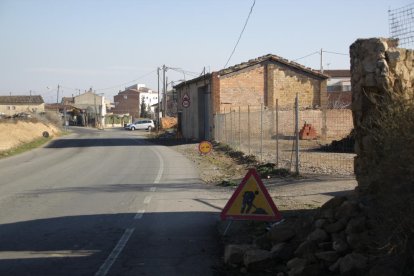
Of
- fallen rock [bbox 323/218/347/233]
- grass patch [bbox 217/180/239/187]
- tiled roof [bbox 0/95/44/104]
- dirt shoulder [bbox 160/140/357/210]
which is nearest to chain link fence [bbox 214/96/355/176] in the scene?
dirt shoulder [bbox 160/140/357/210]

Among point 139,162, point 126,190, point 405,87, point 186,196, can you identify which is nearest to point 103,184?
point 126,190

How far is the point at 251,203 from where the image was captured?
8055 millimetres

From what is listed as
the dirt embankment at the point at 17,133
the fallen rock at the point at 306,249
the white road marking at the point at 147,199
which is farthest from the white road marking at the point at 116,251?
the dirt embankment at the point at 17,133

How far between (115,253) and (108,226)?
6.12 feet

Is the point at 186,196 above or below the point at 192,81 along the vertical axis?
below

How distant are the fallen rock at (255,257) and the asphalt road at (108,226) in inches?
17.4

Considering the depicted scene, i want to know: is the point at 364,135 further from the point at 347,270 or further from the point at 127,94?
the point at 127,94

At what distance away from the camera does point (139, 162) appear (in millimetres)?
23359

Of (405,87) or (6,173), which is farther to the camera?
(6,173)

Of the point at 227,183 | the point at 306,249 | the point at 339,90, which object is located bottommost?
the point at 227,183

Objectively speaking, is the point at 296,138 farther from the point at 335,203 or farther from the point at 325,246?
the point at 325,246

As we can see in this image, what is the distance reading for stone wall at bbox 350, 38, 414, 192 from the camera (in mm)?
6923

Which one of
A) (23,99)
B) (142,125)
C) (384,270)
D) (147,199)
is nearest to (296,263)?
(384,270)

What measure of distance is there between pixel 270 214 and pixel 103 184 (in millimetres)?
8224
